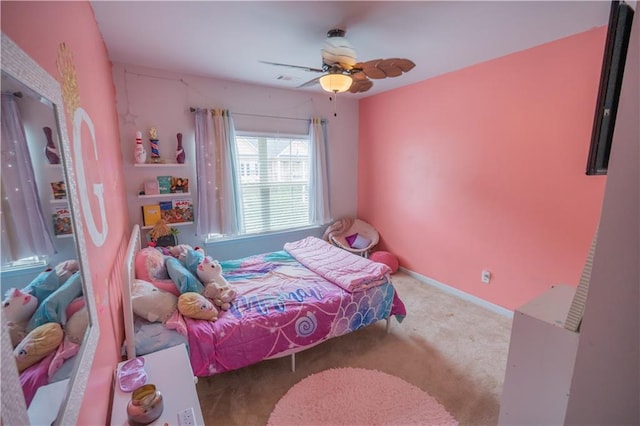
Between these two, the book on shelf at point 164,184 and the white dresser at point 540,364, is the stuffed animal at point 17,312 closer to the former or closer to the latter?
the white dresser at point 540,364

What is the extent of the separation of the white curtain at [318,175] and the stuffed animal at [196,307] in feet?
7.69

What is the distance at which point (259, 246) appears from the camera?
12.4 feet

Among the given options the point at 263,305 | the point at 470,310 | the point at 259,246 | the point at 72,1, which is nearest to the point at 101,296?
the point at 263,305

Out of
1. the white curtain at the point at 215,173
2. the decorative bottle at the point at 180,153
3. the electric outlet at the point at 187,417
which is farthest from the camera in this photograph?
the white curtain at the point at 215,173

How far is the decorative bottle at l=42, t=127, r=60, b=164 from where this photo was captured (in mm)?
694

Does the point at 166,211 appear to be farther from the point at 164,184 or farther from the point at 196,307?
the point at 196,307

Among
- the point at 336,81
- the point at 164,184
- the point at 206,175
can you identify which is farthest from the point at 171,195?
the point at 336,81

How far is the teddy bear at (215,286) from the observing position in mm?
2084

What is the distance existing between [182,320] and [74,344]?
111 centimetres

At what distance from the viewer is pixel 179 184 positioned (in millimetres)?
3166

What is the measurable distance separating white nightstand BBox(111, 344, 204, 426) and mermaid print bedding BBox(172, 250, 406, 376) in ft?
0.78

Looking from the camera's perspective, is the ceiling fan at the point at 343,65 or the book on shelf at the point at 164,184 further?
the book on shelf at the point at 164,184

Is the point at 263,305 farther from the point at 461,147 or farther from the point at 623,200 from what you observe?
the point at 461,147

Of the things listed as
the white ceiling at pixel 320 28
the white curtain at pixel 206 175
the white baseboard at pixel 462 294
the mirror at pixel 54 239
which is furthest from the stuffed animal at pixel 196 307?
the white baseboard at pixel 462 294
